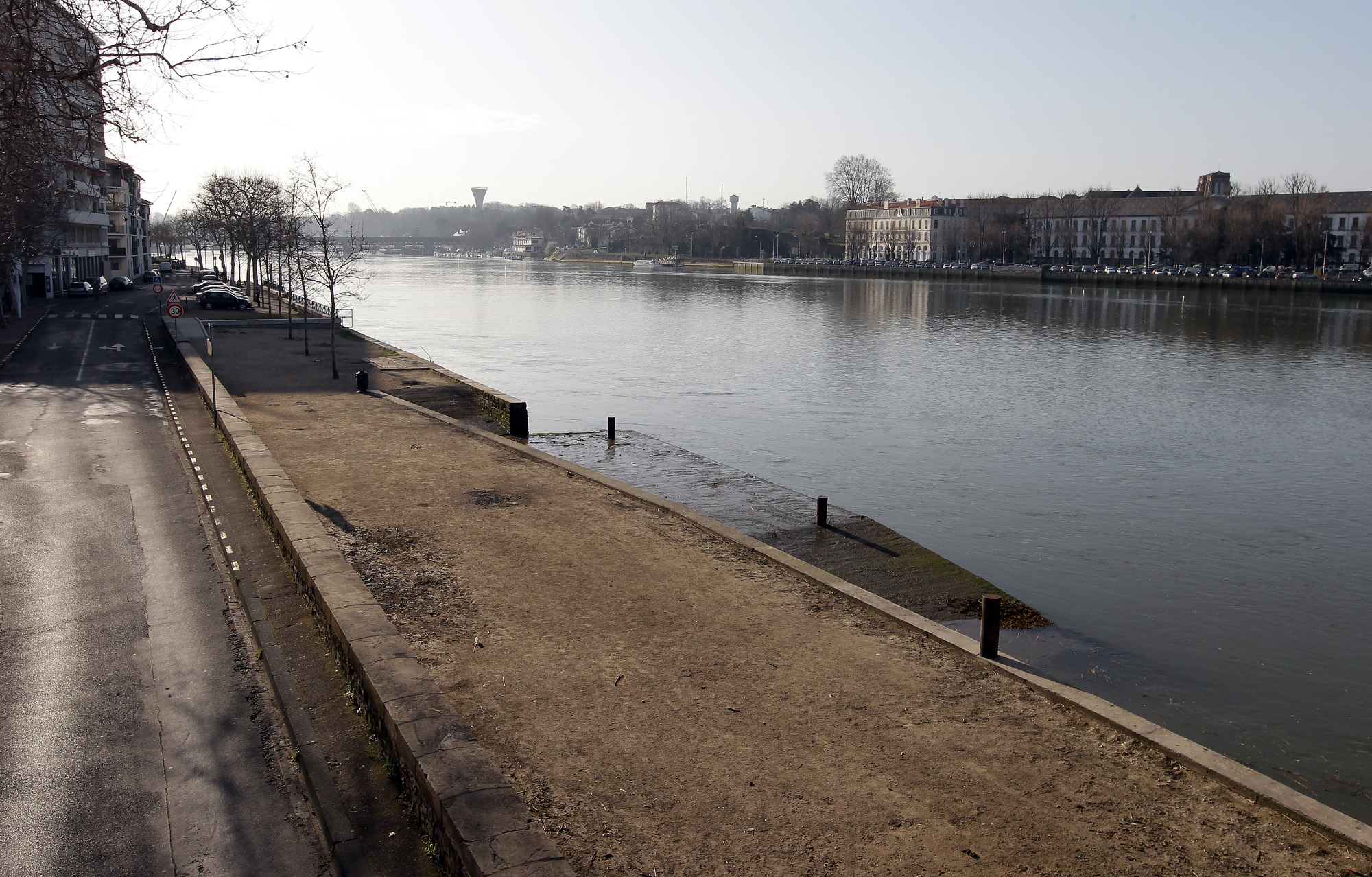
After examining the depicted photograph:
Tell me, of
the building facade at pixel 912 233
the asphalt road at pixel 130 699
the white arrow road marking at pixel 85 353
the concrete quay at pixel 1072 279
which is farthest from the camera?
the building facade at pixel 912 233

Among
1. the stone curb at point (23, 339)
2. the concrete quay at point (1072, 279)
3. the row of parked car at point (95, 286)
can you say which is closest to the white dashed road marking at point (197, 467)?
the stone curb at point (23, 339)

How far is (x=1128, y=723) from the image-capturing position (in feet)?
26.6

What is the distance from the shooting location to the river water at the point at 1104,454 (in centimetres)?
1285

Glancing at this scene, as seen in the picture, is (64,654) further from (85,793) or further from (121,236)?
(121,236)

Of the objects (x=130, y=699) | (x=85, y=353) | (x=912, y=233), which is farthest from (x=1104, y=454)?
(x=912, y=233)

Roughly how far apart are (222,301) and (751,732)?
182 feet

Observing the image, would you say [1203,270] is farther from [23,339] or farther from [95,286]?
[23,339]

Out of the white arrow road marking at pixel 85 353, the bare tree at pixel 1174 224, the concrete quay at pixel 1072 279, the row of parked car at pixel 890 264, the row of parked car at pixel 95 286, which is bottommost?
the white arrow road marking at pixel 85 353

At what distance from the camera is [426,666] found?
871 centimetres

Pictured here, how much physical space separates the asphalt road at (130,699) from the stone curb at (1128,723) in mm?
5981

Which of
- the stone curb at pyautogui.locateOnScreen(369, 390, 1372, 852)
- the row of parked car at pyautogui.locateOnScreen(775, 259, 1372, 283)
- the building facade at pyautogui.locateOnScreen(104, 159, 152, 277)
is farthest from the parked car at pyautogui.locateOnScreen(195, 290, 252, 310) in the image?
the row of parked car at pyautogui.locateOnScreen(775, 259, 1372, 283)

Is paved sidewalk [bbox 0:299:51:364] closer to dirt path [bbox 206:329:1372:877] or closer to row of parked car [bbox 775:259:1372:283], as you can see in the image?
dirt path [bbox 206:329:1372:877]

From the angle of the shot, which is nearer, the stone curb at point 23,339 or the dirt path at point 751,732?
the dirt path at point 751,732

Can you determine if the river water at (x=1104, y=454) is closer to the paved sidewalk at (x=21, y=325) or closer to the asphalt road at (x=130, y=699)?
the asphalt road at (x=130, y=699)
